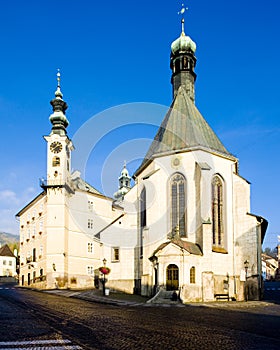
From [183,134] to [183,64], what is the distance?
10536 mm

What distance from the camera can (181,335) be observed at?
12.1 m

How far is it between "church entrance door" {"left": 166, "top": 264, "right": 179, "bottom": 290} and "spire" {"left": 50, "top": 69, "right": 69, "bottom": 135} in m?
26.7

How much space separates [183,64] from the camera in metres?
43.5

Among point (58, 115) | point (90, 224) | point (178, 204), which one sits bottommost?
point (90, 224)

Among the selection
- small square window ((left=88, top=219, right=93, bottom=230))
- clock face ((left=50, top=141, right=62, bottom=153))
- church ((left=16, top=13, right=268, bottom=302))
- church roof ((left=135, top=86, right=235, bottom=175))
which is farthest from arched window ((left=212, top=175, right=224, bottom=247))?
small square window ((left=88, top=219, right=93, bottom=230))

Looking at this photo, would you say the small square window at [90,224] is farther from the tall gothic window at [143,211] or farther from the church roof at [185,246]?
the church roof at [185,246]

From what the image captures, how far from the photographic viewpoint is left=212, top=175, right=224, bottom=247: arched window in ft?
112

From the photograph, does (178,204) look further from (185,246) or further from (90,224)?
(90,224)

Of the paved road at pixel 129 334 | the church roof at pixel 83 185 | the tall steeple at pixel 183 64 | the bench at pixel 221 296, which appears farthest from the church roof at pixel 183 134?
the paved road at pixel 129 334

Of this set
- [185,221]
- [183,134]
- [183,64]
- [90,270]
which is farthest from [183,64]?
[90,270]

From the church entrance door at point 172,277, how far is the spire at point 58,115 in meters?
26.7

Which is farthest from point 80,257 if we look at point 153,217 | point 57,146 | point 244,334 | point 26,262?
point 244,334

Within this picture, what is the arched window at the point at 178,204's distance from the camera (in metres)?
33.9

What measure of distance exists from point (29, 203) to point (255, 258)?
33.6 metres
